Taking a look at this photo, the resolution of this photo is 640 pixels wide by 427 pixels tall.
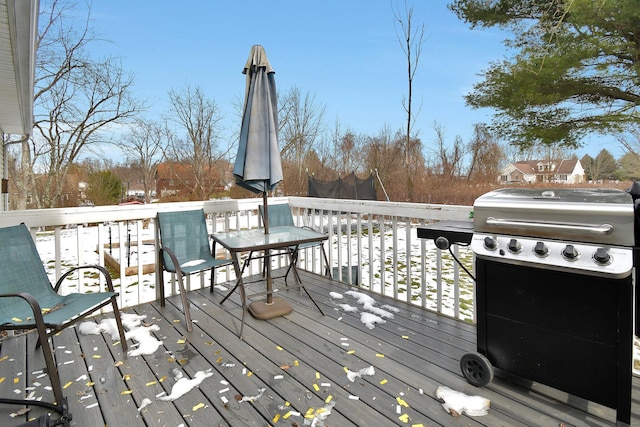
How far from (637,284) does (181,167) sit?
1623 cm

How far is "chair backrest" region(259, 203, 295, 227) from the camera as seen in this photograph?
413 cm

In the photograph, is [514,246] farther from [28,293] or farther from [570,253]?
[28,293]

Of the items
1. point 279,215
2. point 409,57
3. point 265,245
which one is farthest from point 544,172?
point 265,245

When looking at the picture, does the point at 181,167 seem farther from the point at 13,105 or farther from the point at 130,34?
the point at 13,105

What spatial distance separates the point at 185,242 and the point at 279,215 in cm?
125

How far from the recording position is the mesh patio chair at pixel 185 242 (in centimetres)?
305

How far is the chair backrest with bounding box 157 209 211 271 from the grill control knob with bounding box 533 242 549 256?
2.75 m

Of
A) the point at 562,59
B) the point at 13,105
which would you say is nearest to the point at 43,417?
the point at 13,105

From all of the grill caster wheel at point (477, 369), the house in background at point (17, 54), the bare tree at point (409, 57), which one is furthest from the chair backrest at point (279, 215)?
the bare tree at point (409, 57)

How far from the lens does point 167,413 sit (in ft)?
5.75

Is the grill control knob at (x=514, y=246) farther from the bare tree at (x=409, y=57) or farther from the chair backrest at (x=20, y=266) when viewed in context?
the bare tree at (x=409, y=57)

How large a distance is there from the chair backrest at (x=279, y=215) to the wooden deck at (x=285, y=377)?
4.64ft

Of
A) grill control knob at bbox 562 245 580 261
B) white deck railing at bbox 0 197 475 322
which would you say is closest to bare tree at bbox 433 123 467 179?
white deck railing at bbox 0 197 475 322

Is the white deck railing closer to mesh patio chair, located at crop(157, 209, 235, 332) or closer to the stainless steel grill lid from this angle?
mesh patio chair, located at crop(157, 209, 235, 332)
